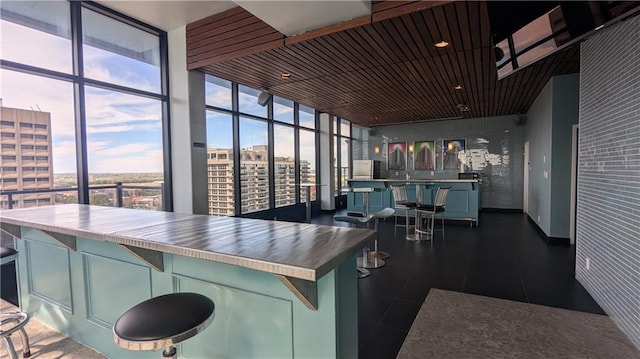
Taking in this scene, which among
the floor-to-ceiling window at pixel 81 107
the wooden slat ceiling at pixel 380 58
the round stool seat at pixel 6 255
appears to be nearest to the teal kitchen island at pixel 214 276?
the round stool seat at pixel 6 255

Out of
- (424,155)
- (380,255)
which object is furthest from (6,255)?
(424,155)

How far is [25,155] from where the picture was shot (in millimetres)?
3395

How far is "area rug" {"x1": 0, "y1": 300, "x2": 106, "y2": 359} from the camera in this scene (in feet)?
7.20

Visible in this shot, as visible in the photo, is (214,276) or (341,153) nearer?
(214,276)

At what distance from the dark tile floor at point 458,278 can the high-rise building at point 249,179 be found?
2.77 m

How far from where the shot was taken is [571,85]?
4.57 metres

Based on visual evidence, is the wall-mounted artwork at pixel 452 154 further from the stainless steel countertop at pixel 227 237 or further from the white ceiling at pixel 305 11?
the stainless steel countertop at pixel 227 237

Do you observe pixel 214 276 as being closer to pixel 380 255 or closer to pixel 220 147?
pixel 380 255

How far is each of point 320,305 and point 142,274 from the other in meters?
1.32

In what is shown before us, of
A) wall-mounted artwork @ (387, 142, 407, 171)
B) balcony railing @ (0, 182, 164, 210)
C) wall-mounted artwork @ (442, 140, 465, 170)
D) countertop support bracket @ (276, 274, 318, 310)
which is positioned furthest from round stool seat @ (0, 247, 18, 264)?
wall-mounted artwork @ (442, 140, 465, 170)

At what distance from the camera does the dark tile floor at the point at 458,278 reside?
2.49 m

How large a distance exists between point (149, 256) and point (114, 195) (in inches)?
120

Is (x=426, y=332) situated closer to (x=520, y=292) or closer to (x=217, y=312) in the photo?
(x=520, y=292)

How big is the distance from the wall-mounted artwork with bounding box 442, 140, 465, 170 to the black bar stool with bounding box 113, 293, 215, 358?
9150 millimetres
